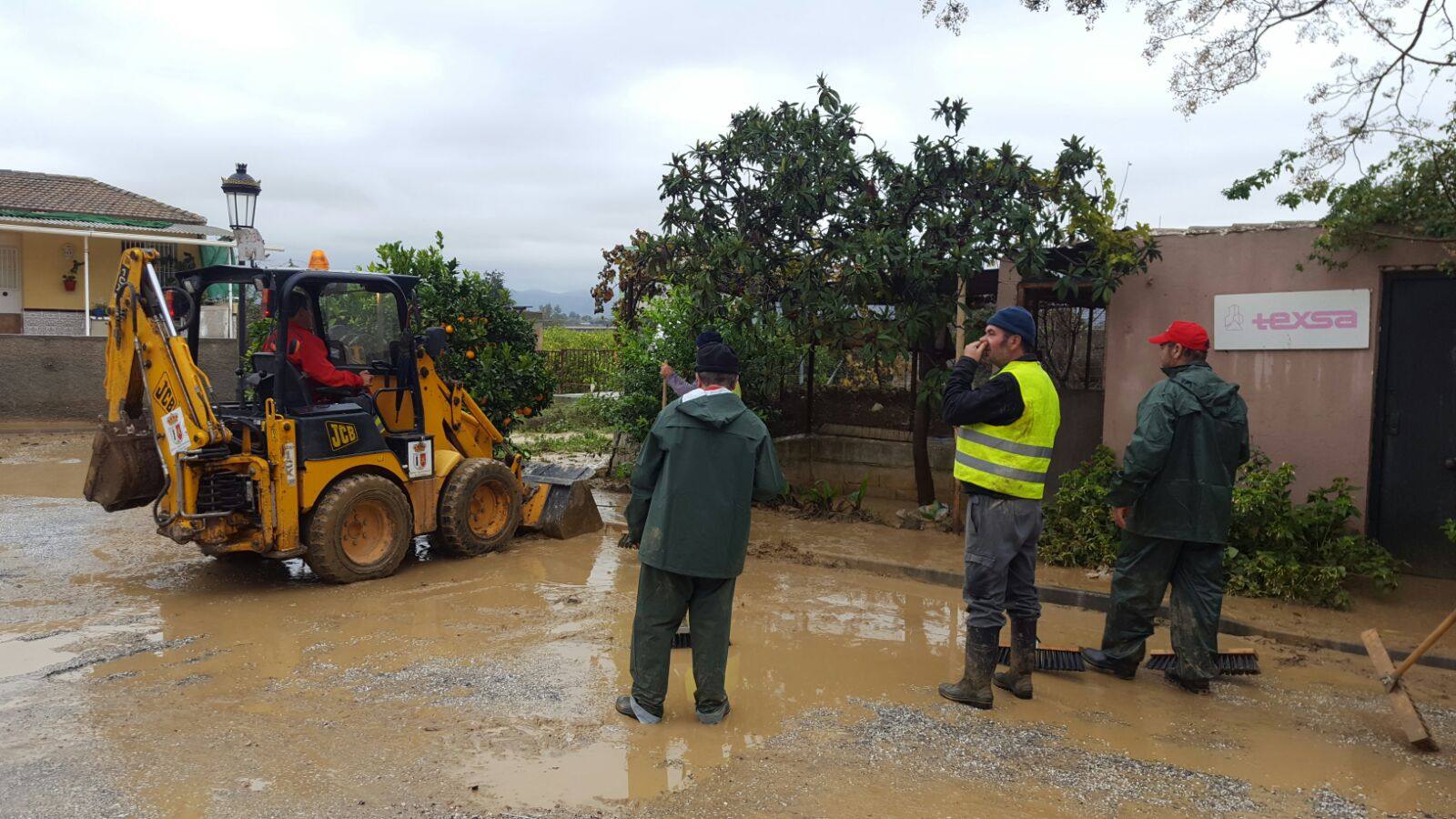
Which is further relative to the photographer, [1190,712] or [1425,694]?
[1425,694]

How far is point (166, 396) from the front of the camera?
22.3ft

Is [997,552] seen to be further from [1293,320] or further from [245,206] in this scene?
[245,206]

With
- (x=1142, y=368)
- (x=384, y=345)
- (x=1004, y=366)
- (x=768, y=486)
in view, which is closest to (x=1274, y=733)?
(x=1004, y=366)

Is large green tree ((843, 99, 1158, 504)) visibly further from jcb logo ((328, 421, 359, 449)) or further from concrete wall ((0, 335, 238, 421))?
concrete wall ((0, 335, 238, 421))

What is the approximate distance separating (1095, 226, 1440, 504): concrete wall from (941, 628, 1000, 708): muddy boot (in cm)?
411

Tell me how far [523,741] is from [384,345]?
14.6ft

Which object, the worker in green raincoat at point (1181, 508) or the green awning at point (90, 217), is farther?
the green awning at point (90, 217)

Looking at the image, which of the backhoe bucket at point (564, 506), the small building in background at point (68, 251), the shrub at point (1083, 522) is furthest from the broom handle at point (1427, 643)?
the small building in background at point (68, 251)

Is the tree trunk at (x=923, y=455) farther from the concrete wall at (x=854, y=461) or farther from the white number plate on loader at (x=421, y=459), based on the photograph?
the white number plate on loader at (x=421, y=459)

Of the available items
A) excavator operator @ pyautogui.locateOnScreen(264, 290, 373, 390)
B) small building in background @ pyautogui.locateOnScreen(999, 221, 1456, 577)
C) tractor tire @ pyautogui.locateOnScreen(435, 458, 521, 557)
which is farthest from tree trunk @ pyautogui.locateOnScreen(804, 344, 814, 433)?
excavator operator @ pyautogui.locateOnScreen(264, 290, 373, 390)

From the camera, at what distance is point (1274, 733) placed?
4883mm

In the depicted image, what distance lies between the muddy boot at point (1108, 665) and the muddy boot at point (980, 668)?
916 millimetres

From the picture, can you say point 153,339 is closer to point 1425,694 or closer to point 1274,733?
point 1274,733

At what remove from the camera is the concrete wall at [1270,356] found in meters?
7.57
